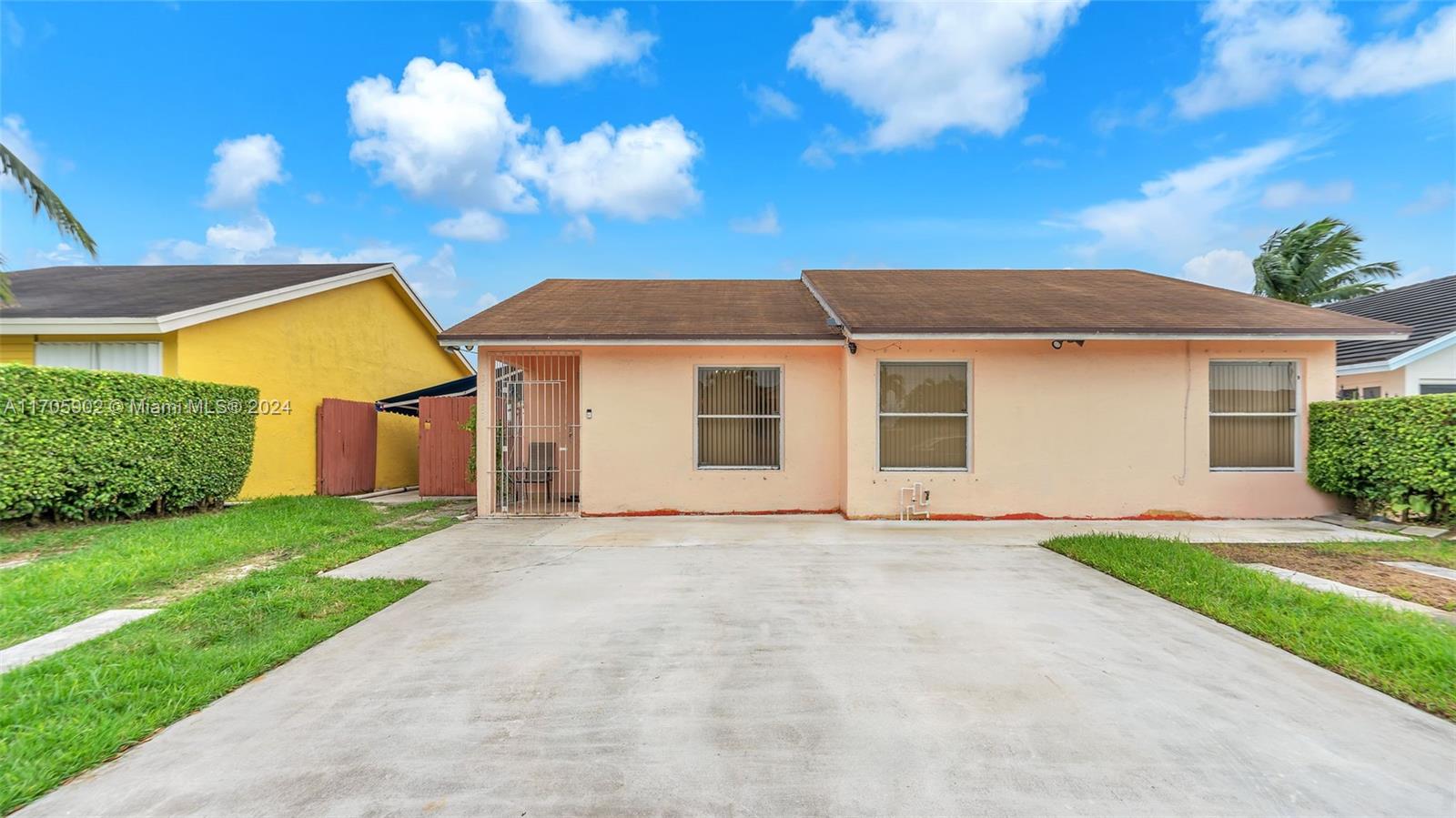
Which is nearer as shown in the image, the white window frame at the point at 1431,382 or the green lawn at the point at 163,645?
the green lawn at the point at 163,645

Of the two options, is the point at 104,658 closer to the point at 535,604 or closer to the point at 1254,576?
the point at 535,604

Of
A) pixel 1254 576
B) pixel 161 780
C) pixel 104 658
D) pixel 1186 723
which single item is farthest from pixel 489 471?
pixel 1254 576

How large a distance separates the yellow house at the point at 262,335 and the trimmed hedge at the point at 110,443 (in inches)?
62.4

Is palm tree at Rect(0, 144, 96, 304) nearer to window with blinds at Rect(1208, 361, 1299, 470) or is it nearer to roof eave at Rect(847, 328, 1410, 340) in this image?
roof eave at Rect(847, 328, 1410, 340)

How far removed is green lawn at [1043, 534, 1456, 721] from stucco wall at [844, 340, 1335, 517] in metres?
2.42

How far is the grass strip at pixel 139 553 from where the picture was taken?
431cm

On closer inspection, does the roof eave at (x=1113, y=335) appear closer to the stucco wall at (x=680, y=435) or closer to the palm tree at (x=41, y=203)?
the stucco wall at (x=680, y=435)

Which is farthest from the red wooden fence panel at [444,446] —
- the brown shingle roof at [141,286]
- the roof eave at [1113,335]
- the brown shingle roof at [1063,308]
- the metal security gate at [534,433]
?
the roof eave at [1113,335]

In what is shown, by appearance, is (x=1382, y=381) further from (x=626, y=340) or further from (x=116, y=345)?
(x=116, y=345)

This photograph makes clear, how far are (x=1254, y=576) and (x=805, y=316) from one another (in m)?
6.29

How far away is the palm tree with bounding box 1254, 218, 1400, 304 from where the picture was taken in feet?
54.8

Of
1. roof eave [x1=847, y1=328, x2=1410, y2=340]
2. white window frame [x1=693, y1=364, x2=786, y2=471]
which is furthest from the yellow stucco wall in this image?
roof eave [x1=847, y1=328, x2=1410, y2=340]

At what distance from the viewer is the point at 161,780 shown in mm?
2273

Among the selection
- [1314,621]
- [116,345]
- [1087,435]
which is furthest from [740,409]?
[116,345]
